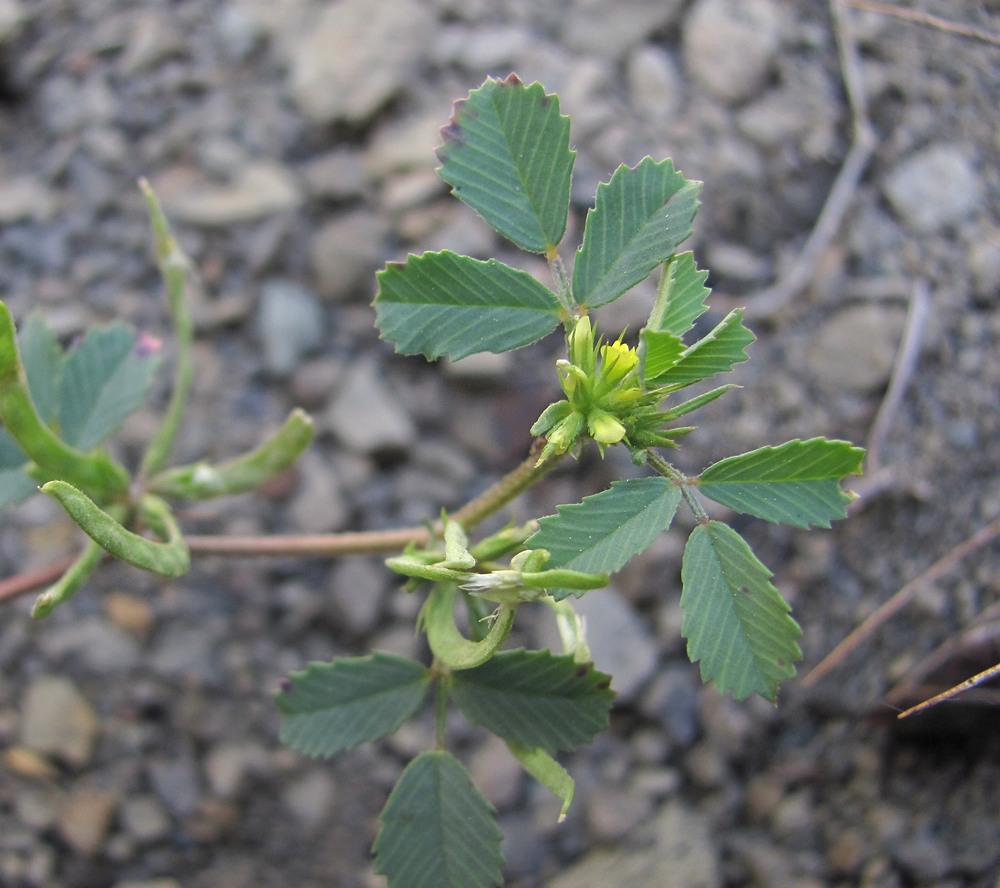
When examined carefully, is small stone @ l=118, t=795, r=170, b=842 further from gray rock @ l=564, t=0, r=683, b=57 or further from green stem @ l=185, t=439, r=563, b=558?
gray rock @ l=564, t=0, r=683, b=57

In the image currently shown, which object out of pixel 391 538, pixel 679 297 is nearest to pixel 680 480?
pixel 679 297

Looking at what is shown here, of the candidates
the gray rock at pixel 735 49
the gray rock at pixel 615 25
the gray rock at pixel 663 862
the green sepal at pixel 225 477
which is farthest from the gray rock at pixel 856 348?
the green sepal at pixel 225 477

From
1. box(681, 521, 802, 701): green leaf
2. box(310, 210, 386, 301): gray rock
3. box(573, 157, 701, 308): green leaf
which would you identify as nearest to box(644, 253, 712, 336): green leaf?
box(573, 157, 701, 308): green leaf

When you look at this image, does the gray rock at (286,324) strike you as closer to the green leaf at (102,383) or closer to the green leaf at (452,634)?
the green leaf at (102,383)

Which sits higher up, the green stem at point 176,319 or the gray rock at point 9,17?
the gray rock at point 9,17

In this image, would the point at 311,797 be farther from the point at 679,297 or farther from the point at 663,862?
the point at 679,297

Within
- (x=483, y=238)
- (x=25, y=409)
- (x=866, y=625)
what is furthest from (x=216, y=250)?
(x=866, y=625)
